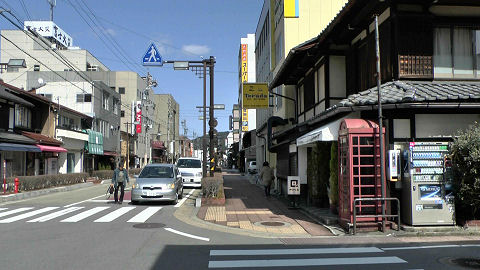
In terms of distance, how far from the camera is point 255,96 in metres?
20.4

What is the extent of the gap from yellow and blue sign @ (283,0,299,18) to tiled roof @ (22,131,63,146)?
62.6 ft

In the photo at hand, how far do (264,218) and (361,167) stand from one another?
3.89 metres

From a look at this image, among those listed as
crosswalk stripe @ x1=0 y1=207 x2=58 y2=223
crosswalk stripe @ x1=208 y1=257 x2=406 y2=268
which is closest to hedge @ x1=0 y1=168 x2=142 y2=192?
crosswalk stripe @ x1=0 y1=207 x2=58 y2=223

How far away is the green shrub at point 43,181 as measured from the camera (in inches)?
792

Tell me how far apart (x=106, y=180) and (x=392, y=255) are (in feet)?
101

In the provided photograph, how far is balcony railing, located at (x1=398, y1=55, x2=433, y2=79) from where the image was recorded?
10.2 m

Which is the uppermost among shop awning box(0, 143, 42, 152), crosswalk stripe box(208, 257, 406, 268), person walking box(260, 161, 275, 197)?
shop awning box(0, 143, 42, 152)

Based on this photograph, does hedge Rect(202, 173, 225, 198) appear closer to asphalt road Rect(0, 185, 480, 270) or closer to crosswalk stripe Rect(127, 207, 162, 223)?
crosswalk stripe Rect(127, 207, 162, 223)

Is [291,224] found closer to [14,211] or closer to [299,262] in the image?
[299,262]

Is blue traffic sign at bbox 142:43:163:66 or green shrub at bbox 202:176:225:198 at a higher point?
blue traffic sign at bbox 142:43:163:66

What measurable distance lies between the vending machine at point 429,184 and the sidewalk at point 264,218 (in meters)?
2.29

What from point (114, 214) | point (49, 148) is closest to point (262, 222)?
point (114, 214)

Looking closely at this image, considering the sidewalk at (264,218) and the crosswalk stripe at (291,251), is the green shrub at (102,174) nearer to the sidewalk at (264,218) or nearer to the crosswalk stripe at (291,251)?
the sidewalk at (264,218)

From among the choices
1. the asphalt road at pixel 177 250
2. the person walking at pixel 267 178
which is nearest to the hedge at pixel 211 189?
the person walking at pixel 267 178
